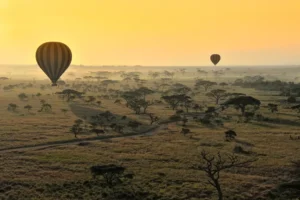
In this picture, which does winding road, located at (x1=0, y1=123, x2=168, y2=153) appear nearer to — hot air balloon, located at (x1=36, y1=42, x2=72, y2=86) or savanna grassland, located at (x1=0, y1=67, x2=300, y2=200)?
savanna grassland, located at (x1=0, y1=67, x2=300, y2=200)

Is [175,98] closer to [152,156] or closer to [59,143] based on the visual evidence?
[59,143]

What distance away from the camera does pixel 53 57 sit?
87.7 m

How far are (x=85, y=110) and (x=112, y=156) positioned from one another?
5162 cm

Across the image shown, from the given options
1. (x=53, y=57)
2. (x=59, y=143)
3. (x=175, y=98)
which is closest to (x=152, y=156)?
(x=59, y=143)

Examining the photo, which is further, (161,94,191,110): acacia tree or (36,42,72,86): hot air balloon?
(161,94,191,110): acacia tree

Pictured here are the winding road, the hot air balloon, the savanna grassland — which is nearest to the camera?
the savanna grassland

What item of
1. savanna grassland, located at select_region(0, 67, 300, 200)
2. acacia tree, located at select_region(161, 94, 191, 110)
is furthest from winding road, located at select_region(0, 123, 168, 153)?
acacia tree, located at select_region(161, 94, 191, 110)

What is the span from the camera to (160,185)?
126ft

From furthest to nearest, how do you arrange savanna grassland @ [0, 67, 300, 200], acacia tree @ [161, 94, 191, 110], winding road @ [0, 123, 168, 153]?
acacia tree @ [161, 94, 191, 110]
winding road @ [0, 123, 168, 153]
savanna grassland @ [0, 67, 300, 200]

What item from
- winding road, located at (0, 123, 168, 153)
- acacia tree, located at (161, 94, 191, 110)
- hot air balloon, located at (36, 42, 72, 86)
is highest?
hot air balloon, located at (36, 42, 72, 86)

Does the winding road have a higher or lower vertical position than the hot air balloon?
lower

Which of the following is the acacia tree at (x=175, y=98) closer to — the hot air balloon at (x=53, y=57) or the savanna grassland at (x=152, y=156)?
the savanna grassland at (x=152, y=156)

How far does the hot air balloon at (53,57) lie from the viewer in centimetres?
8750

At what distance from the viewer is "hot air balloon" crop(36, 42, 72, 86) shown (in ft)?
287
